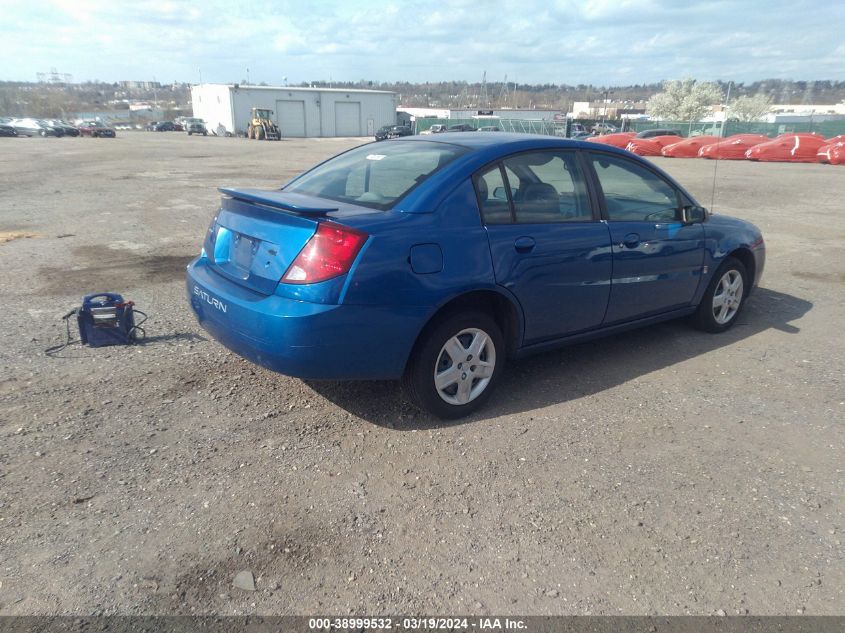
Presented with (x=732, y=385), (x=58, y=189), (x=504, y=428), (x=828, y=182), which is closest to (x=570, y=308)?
(x=504, y=428)

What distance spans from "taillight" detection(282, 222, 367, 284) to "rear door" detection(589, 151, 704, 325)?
2010mm

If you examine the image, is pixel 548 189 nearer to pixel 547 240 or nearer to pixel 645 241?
pixel 547 240

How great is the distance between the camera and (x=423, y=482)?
321 cm

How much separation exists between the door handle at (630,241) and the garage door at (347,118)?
70.9 m

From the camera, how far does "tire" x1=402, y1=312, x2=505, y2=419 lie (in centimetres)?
360

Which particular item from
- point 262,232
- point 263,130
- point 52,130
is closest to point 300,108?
point 263,130

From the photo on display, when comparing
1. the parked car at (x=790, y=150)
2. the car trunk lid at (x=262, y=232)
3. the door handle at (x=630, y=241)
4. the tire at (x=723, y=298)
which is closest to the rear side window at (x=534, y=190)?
the door handle at (x=630, y=241)

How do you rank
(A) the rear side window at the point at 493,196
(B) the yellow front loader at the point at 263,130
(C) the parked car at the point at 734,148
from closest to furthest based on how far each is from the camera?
(A) the rear side window at the point at 493,196, (C) the parked car at the point at 734,148, (B) the yellow front loader at the point at 263,130

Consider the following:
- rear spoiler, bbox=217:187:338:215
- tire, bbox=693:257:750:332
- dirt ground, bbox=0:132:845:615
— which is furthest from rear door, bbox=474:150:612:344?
tire, bbox=693:257:750:332

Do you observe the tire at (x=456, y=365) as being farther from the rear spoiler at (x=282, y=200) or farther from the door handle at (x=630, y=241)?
the door handle at (x=630, y=241)

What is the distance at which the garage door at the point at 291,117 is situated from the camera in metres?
67.8

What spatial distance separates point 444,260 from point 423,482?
121cm

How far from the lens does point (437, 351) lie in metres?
3.61

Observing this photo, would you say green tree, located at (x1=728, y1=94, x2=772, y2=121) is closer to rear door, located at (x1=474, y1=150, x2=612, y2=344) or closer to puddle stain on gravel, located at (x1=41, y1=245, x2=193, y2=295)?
puddle stain on gravel, located at (x1=41, y1=245, x2=193, y2=295)
